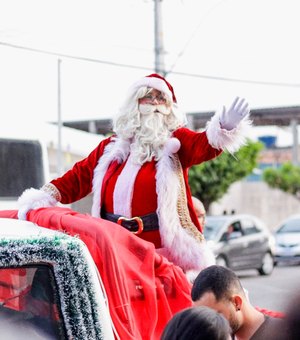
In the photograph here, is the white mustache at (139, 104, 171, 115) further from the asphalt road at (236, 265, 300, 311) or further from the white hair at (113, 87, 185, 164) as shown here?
the asphalt road at (236, 265, 300, 311)

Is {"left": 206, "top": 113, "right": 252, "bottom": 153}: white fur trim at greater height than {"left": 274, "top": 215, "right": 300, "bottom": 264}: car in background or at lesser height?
greater

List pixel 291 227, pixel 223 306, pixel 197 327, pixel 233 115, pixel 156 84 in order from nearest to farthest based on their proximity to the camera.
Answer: pixel 197 327 → pixel 223 306 → pixel 233 115 → pixel 156 84 → pixel 291 227

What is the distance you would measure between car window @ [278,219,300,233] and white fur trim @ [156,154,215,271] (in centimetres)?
1836

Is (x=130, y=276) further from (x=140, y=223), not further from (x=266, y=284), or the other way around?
Answer: (x=266, y=284)

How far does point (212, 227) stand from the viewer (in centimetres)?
1752

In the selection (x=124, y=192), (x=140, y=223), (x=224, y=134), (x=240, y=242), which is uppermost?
(x=224, y=134)

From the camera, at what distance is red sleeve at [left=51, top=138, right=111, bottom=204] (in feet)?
12.4

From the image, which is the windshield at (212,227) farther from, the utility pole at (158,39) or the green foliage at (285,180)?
the green foliage at (285,180)

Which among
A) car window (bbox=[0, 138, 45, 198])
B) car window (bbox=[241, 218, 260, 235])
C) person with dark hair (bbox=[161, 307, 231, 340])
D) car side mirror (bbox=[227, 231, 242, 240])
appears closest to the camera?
person with dark hair (bbox=[161, 307, 231, 340])

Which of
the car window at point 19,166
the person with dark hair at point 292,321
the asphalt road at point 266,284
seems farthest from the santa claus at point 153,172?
the asphalt road at point 266,284

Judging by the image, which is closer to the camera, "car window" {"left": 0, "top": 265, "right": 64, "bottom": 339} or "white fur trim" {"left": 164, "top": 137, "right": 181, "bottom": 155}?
"car window" {"left": 0, "top": 265, "right": 64, "bottom": 339}

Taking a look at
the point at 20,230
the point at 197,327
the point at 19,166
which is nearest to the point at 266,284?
the point at 19,166

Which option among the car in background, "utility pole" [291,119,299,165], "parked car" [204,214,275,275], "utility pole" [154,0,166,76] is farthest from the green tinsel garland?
"utility pole" [291,119,299,165]

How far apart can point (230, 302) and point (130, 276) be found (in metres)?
0.42
